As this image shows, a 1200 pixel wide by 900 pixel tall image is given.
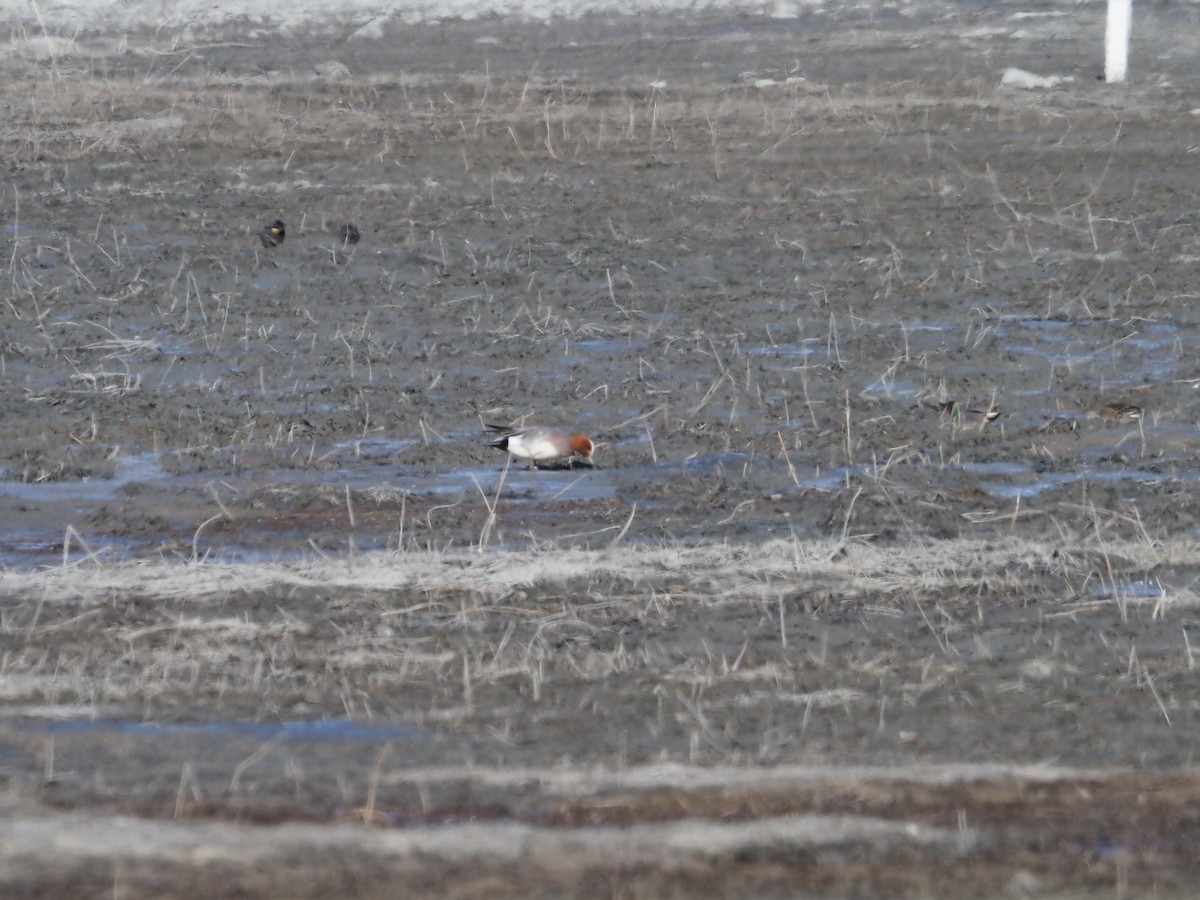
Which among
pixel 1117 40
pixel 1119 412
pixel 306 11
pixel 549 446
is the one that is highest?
pixel 306 11

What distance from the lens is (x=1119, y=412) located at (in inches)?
297

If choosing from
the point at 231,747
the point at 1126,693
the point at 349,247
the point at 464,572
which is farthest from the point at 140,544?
the point at 349,247

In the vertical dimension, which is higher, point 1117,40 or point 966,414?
point 1117,40

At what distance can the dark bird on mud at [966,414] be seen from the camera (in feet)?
24.2

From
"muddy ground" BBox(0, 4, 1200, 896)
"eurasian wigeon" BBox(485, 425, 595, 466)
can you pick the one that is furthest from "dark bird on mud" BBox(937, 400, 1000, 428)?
"eurasian wigeon" BBox(485, 425, 595, 466)

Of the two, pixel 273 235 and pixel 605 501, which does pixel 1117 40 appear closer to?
pixel 273 235

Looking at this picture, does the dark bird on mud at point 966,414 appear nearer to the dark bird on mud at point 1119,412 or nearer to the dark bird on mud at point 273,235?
the dark bird on mud at point 1119,412

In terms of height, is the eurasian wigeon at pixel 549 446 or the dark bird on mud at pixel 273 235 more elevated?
the dark bird on mud at pixel 273 235

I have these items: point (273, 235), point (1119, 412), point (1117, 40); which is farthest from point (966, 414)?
point (1117, 40)

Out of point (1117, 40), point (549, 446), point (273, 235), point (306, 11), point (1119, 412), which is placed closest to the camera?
point (549, 446)

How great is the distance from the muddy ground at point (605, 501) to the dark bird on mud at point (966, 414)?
4cm

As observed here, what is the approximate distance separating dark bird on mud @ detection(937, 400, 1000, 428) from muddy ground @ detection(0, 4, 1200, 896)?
4 cm

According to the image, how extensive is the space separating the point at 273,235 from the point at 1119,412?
17.5ft

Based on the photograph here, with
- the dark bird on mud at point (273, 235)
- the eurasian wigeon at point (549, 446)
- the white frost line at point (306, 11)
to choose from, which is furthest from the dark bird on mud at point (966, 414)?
the white frost line at point (306, 11)
